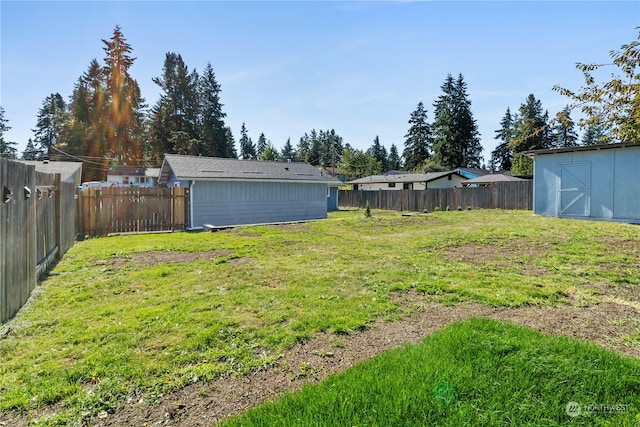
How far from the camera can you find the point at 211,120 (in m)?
45.0

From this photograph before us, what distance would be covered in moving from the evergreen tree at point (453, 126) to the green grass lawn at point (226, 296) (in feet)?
132

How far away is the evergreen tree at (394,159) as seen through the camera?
79481 mm

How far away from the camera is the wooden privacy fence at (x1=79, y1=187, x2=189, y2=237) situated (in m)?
11.2

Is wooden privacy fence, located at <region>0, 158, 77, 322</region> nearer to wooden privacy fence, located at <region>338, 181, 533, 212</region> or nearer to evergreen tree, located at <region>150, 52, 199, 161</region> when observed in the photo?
wooden privacy fence, located at <region>338, 181, 533, 212</region>

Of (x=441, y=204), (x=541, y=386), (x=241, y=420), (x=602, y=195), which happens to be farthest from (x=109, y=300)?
(x=441, y=204)

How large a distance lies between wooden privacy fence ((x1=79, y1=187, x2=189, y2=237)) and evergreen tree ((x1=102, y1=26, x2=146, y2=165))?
100 ft

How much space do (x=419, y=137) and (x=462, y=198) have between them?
1301 inches

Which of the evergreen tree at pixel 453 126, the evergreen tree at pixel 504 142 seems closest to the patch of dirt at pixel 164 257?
the evergreen tree at pixel 453 126

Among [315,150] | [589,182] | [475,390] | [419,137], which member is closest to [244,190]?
[475,390]

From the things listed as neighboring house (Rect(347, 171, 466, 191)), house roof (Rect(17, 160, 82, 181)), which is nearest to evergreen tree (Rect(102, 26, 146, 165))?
house roof (Rect(17, 160, 82, 181))

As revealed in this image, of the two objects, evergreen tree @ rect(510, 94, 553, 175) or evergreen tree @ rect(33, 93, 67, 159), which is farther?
evergreen tree @ rect(33, 93, 67, 159)

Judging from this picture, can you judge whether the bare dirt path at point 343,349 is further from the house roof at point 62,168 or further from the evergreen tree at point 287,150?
the evergreen tree at point 287,150

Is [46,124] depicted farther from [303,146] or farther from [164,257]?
[164,257]

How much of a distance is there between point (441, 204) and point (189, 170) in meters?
15.9
